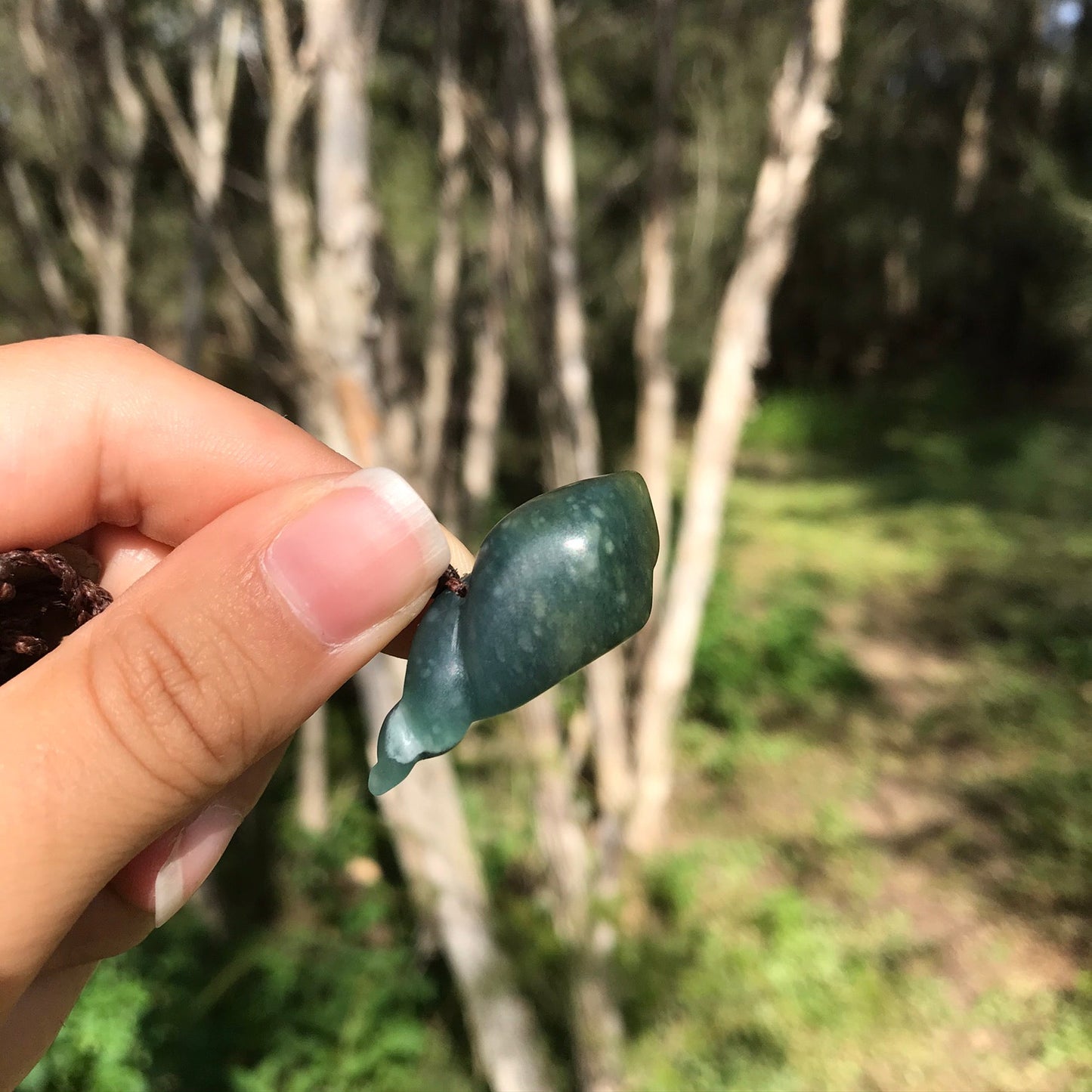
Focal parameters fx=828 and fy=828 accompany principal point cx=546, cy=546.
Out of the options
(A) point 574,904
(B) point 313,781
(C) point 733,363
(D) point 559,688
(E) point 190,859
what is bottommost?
(B) point 313,781

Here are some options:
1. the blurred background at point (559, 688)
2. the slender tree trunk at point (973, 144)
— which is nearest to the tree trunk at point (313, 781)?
the blurred background at point (559, 688)

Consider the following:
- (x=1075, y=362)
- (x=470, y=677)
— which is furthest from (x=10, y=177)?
(x=1075, y=362)

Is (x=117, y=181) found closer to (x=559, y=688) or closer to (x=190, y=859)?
(x=190, y=859)

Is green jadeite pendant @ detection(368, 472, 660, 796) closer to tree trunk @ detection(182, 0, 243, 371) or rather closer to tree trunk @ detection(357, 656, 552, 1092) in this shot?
tree trunk @ detection(357, 656, 552, 1092)

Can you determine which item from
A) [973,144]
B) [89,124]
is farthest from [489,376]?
[973,144]

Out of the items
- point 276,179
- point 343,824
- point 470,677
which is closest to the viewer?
point 470,677

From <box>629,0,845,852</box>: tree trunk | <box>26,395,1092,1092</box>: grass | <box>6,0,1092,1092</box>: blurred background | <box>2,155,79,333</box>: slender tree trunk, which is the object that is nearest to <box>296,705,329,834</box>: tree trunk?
<box>6,0,1092,1092</box>: blurred background

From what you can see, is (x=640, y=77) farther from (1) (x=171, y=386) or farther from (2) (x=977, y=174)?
(2) (x=977, y=174)
